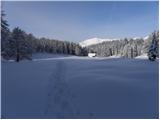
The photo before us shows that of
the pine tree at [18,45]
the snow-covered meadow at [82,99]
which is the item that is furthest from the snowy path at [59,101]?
the pine tree at [18,45]

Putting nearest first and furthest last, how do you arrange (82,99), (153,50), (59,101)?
(59,101) → (82,99) → (153,50)

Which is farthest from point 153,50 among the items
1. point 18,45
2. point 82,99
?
point 82,99

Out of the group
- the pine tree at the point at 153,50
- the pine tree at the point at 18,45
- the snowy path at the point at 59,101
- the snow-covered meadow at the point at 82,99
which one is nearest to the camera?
the snowy path at the point at 59,101

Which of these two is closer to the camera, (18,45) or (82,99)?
(82,99)

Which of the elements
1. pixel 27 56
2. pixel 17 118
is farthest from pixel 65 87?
pixel 27 56

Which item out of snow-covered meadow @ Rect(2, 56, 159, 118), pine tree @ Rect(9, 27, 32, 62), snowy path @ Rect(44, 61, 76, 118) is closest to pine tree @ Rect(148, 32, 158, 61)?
pine tree @ Rect(9, 27, 32, 62)

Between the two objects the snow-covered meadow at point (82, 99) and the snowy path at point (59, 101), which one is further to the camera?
the snow-covered meadow at point (82, 99)

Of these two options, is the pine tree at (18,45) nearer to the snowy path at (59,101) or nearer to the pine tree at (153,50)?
the pine tree at (153,50)

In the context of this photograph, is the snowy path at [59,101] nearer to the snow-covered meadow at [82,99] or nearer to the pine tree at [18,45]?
the snow-covered meadow at [82,99]

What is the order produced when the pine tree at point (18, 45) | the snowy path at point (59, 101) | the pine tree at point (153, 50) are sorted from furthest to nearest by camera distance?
the pine tree at point (153, 50) → the pine tree at point (18, 45) → the snowy path at point (59, 101)

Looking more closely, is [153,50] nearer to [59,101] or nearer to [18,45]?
[18,45]

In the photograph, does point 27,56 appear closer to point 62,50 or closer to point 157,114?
point 157,114

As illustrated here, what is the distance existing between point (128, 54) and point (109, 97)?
89.4m

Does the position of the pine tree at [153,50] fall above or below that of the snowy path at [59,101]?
above
